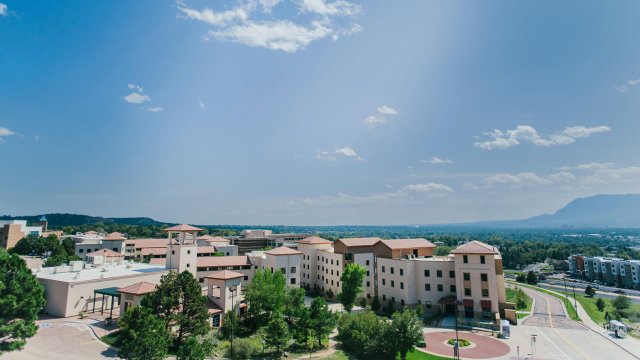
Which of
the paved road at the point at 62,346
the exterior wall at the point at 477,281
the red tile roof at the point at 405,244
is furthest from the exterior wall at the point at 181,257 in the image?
the exterior wall at the point at 477,281

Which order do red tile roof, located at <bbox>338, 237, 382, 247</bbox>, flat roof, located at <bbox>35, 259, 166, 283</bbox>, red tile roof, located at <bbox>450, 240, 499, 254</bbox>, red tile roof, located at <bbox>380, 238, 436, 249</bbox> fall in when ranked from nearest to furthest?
flat roof, located at <bbox>35, 259, 166, 283</bbox>
red tile roof, located at <bbox>450, 240, 499, 254</bbox>
red tile roof, located at <bbox>380, 238, 436, 249</bbox>
red tile roof, located at <bbox>338, 237, 382, 247</bbox>

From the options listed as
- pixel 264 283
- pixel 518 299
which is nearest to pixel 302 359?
pixel 264 283

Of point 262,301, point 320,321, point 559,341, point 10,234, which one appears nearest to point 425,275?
point 559,341

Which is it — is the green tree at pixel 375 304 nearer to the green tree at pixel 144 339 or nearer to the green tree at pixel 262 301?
the green tree at pixel 262 301

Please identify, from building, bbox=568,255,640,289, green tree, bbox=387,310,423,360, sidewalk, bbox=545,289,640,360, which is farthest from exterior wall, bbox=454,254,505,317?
building, bbox=568,255,640,289

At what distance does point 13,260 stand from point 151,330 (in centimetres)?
1390

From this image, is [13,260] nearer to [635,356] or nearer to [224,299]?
[224,299]

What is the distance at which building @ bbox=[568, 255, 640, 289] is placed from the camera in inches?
4432

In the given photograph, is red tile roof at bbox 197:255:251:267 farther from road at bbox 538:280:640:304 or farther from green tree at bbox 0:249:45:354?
road at bbox 538:280:640:304

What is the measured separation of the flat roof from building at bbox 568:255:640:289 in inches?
5499

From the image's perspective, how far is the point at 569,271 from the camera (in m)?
144

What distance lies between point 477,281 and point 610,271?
10255 cm

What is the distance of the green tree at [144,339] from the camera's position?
2739cm

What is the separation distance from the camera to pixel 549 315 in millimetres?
59500
